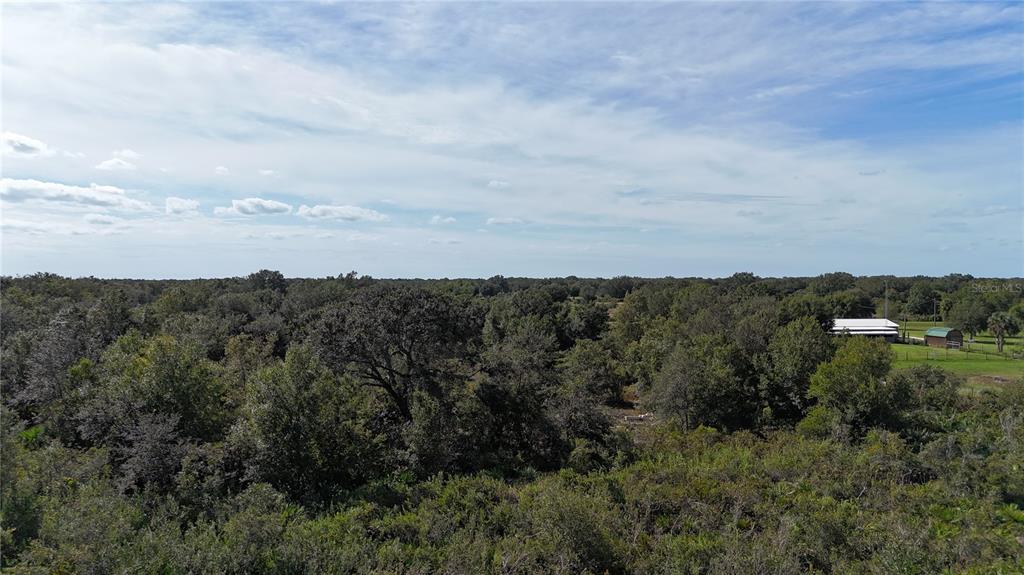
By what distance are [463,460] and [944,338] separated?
6390 centimetres

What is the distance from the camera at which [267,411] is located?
1670 cm

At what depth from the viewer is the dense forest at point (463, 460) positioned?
1232 cm

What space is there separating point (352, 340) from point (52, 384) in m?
14.0

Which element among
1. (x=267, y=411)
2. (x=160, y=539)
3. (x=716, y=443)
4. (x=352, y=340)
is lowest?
(x=716, y=443)

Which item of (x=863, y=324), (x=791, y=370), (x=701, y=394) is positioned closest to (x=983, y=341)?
(x=863, y=324)

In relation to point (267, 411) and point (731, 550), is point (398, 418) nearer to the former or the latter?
point (267, 411)

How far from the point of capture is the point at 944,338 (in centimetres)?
6147

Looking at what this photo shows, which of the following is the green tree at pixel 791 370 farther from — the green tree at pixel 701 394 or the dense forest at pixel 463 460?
the green tree at pixel 701 394

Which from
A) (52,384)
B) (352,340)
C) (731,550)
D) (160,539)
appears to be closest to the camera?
(160,539)

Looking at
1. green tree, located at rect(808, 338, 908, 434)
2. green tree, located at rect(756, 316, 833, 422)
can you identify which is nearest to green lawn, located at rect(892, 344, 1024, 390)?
green tree, located at rect(756, 316, 833, 422)

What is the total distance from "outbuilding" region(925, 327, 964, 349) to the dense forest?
1283 inches

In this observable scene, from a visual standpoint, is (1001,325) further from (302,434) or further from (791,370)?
(302,434)

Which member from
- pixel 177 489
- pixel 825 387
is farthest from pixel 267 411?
pixel 825 387

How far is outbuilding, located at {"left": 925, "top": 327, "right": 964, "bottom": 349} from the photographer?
60.2m
